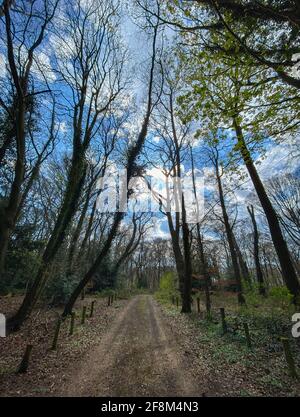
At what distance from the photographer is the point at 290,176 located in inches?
699

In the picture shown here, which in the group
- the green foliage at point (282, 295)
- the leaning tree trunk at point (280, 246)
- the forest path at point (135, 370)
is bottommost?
the forest path at point (135, 370)

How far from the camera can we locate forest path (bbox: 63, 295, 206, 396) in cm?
377

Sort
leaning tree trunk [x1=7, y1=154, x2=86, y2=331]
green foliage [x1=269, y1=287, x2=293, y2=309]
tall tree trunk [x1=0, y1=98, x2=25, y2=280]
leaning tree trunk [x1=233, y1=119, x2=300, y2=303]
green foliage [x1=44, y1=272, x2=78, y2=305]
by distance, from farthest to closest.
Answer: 1. green foliage [x1=44, y1=272, x2=78, y2=305]
2. leaning tree trunk [x1=7, y1=154, x2=86, y2=331]
3. leaning tree trunk [x1=233, y1=119, x2=300, y2=303]
4. green foliage [x1=269, y1=287, x2=293, y2=309]
5. tall tree trunk [x1=0, y1=98, x2=25, y2=280]

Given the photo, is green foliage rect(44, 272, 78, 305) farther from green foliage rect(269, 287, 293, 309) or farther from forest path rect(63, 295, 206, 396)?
→ green foliage rect(269, 287, 293, 309)

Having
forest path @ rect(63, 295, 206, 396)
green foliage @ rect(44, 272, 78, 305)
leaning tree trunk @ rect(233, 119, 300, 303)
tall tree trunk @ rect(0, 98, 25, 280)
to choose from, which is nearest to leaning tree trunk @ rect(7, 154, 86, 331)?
tall tree trunk @ rect(0, 98, 25, 280)

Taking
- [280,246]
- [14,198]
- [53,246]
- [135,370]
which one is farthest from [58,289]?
[280,246]

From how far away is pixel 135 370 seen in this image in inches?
180

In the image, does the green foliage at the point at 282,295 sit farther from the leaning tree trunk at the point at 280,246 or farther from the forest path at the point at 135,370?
the forest path at the point at 135,370

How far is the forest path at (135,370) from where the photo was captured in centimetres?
377

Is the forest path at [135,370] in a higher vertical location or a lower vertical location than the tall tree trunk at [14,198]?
lower

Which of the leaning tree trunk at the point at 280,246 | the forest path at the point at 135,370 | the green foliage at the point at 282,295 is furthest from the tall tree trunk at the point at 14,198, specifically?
the green foliage at the point at 282,295
